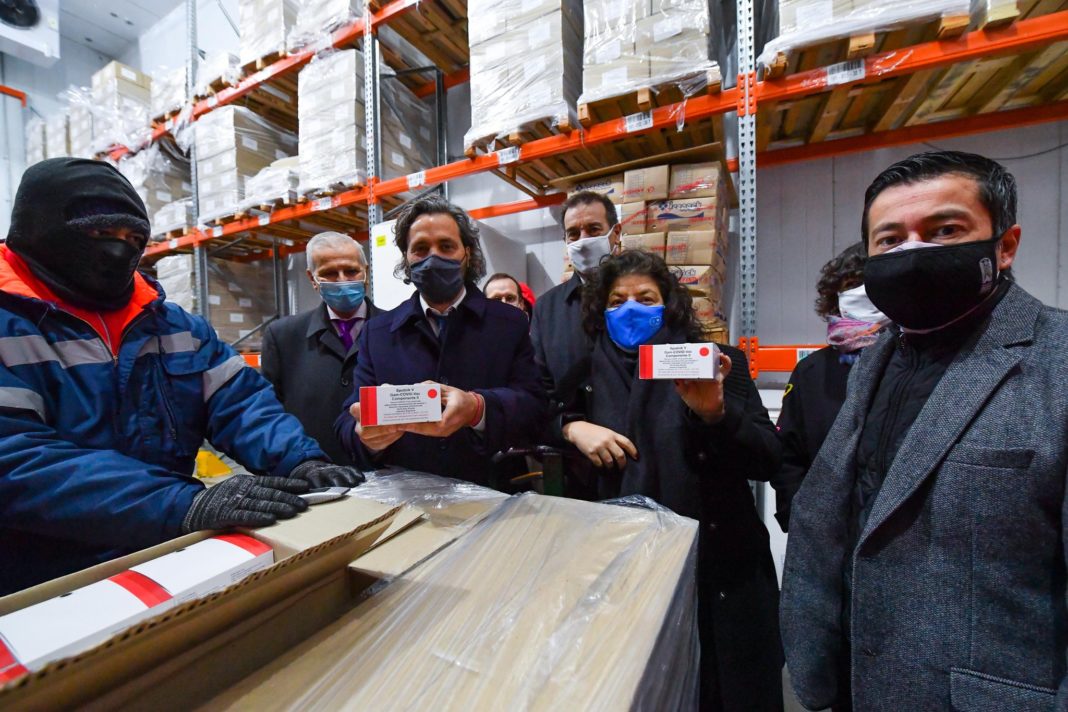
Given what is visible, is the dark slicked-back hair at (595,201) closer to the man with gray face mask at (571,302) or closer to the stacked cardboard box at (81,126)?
the man with gray face mask at (571,302)

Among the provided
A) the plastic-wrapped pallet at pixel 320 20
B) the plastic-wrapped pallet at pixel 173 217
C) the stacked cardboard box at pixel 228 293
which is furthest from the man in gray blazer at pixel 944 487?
the plastic-wrapped pallet at pixel 173 217

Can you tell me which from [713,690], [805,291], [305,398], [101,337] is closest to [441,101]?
[305,398]

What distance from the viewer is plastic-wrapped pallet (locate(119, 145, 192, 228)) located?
4477 millimetres

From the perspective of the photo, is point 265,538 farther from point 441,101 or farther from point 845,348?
point 441,101

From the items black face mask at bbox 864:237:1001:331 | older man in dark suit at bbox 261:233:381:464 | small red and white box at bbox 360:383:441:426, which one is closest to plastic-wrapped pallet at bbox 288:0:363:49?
older man in dark suit at bbox 261:233:381:464

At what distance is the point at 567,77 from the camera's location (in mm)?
2305

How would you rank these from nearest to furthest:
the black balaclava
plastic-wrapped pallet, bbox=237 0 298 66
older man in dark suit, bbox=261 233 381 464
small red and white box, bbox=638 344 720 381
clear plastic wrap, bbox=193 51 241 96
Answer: the black balaclava → small red and white box, bbox=638 344 720 381 → older man in dark suit, bbox=261 233 381 464 → plastic-wrapped pallet, bbox=237 0 298 66 → clear plastic wrap, bbox=193 51 241 96

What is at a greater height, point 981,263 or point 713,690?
point 981,263

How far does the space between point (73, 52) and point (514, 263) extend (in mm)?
7559

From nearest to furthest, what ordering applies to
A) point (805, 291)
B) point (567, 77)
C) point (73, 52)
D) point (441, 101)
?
point (567, 77)
point (805, 291)
point (441, 101)
point (73, 52)

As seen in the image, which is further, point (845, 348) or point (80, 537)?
point (845, 348)

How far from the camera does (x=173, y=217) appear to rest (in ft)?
14.0

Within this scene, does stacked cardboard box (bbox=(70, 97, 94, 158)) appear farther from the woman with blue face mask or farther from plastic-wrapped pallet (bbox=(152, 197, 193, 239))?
the woman with blue face mask

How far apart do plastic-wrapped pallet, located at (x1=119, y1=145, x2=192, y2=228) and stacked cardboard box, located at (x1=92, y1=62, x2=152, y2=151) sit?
0.18 m
